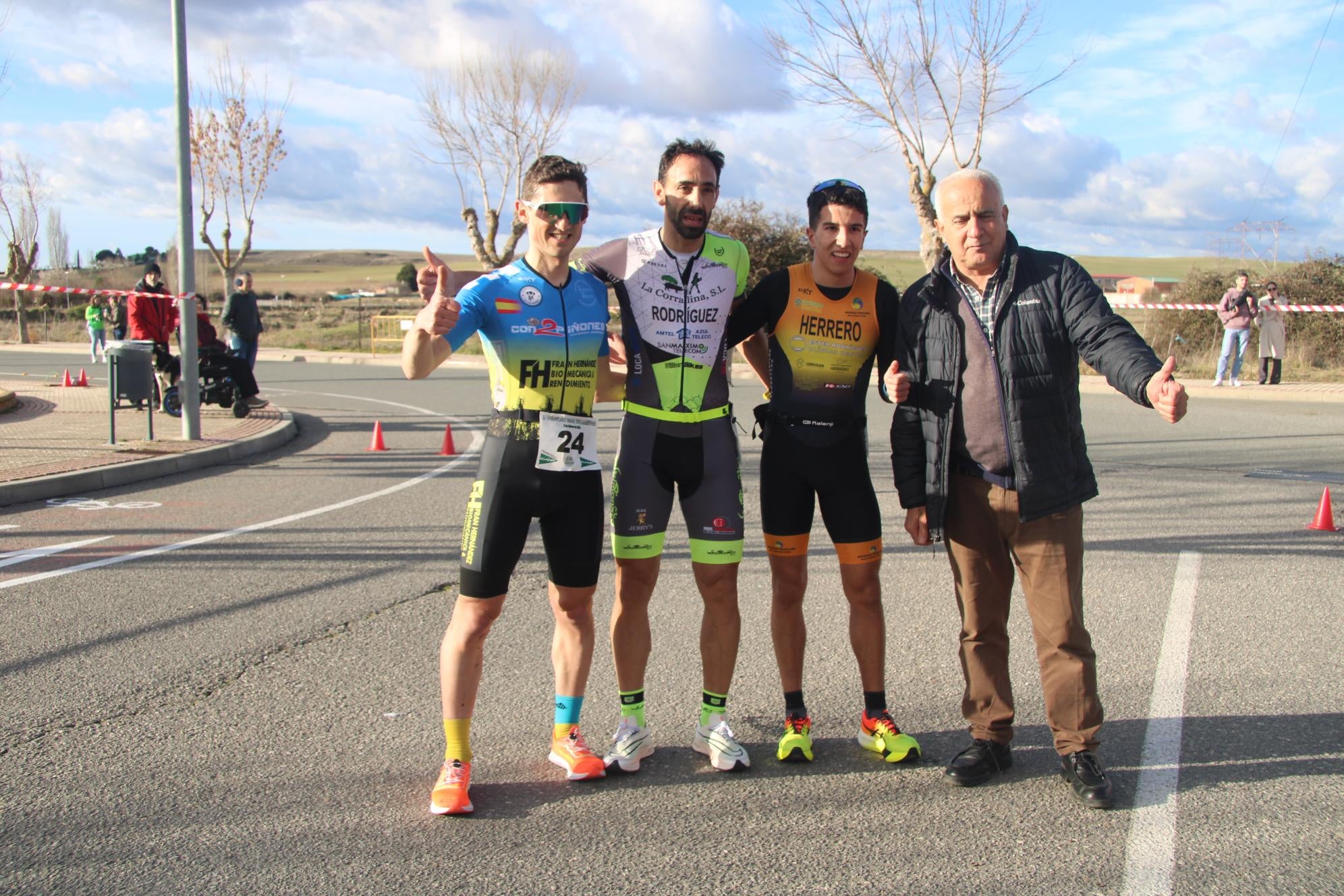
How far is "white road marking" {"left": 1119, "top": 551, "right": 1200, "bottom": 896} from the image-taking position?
308 centimetres

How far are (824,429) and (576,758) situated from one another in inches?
58.8

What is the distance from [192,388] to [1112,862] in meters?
11.4

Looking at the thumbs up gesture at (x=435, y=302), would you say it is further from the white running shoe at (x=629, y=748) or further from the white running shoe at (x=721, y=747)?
the white running shoe at (x=721, y=747)

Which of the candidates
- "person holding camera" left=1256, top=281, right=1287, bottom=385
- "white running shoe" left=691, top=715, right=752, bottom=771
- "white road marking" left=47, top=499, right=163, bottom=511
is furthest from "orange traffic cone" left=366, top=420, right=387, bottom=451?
"person holding camera" left=1256, top=281, right=1287, bottom=385

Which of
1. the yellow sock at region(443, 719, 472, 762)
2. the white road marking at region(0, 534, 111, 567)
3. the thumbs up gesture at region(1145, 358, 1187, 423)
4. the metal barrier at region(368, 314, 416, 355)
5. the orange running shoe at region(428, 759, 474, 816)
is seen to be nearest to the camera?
the thumbs up gesture at region(1145, 358, 1187, 423)

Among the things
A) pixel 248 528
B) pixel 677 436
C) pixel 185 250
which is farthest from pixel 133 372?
pixel 677 436

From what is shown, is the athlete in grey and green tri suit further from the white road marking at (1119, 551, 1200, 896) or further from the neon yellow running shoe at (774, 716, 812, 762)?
the white road marking at (1119, 551, 1200, 896)

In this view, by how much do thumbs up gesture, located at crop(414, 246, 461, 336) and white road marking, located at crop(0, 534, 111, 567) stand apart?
4.48 m

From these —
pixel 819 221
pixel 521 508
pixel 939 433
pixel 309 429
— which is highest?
pixel 819 221

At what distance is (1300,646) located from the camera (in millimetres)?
5184

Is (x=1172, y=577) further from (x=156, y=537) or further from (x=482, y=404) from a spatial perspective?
(x=482, y=404)

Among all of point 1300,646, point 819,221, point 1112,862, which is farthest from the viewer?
point 1300,646

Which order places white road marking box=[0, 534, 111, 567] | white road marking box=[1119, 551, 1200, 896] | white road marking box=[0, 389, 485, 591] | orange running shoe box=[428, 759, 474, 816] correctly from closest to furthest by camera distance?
white road marking box=[1119, 551, 1200, 896], orange running shoe box=[428, 759, 474, 816], white road marking box=[0, 389, 485, 591], white road marking box=[0, 534, 111, 567]

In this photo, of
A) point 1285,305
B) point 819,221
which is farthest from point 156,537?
point 1285,305
